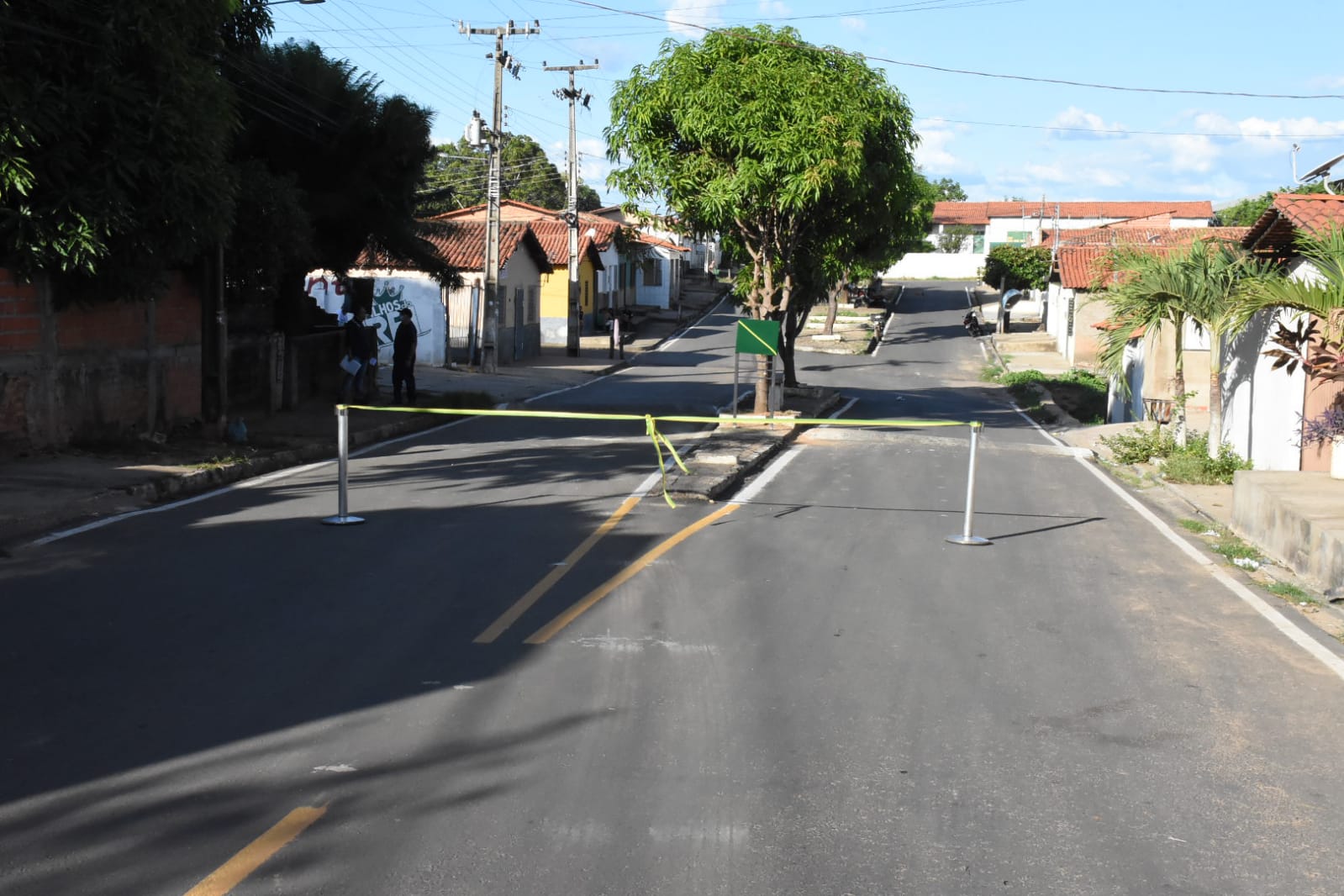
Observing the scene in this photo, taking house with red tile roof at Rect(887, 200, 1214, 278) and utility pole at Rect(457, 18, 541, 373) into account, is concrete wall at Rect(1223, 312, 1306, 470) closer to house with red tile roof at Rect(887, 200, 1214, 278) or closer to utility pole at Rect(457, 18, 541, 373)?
utility pole at Rect(457, 18, 541, 373)

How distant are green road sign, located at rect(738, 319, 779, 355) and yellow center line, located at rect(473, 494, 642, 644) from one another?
8719 mm

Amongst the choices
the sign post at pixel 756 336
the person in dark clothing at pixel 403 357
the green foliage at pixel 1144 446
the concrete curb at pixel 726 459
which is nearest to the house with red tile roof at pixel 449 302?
the person in dark clothing at pixel 403 357

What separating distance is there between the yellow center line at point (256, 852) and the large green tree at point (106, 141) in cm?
999

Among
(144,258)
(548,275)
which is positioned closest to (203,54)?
(144,258)

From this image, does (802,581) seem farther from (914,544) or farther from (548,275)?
(548,275)

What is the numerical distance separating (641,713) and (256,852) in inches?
86.8

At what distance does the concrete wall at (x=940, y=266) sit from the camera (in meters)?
114

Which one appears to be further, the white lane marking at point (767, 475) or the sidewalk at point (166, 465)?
the white lane marking at point (767, 475)

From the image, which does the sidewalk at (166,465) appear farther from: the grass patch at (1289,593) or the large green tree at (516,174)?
the large green tree at (516,174)

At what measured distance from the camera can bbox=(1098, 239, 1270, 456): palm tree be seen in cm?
1638

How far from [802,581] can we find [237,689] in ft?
14.5

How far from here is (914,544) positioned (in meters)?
11.5

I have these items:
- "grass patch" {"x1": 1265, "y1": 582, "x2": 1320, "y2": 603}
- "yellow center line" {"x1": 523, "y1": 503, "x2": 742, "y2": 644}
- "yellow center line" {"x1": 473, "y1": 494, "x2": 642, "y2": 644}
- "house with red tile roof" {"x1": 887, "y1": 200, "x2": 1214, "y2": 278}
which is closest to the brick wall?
"yellow center line" {"x1": 473, "y1": 494, "x2": 642, "y2": 644}

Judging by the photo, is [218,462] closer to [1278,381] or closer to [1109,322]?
→ [1109,322]
